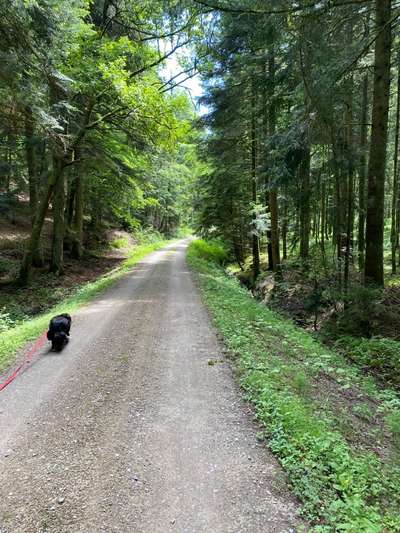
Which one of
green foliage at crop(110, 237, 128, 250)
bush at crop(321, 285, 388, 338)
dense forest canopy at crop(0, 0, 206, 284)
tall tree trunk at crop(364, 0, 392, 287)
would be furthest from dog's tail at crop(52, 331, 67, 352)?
green foliage at crop(110, 237, 128, 250)

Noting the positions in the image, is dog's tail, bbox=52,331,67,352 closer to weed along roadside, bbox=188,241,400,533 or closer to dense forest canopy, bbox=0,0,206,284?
weed along roadside, bbox=188,241,400,533

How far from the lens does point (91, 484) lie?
9.16ft

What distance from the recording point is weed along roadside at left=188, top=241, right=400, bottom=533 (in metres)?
2.50

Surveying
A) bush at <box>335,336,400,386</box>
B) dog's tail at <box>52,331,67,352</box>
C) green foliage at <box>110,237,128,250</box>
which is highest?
green foliage at <box>110,237,128,250</box>

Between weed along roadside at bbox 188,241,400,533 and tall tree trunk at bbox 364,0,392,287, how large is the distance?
2.63 metres

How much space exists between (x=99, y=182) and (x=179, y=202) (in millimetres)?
21786

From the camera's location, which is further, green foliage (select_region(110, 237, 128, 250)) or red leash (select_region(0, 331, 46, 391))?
green foliage (select_region(110, 237, 128, 250))

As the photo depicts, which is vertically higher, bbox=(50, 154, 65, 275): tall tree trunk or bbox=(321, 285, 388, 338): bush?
bbox=(50, 154, 65, 275): tall tree trunk

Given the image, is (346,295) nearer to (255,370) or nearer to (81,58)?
(255,370)

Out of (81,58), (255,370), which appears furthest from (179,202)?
(255,370)

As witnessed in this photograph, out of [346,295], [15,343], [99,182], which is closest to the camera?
[15,343]

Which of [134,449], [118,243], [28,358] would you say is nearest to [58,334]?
[28,358]

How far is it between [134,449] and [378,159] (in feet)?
25.0

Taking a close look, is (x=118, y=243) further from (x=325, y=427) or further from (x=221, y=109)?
(x=325, y=427)
